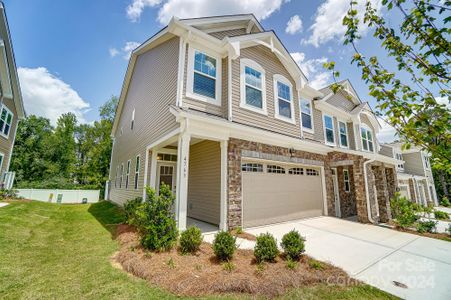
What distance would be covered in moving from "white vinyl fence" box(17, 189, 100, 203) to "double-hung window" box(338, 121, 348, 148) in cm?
2488

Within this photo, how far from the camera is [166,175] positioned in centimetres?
974

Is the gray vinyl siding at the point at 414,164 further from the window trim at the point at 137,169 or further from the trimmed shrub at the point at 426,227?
the window trim at the point at 137,169

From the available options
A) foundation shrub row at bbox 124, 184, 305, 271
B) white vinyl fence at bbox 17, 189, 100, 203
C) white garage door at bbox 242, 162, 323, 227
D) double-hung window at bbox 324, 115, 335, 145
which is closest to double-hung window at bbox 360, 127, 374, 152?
double-hung window at bbox 324, 115, 335, 145

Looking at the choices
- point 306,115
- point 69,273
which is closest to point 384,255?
point 69,273

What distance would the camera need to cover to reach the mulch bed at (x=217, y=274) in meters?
3.30

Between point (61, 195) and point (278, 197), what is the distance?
916 inches

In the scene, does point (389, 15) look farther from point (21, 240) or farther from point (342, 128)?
point (342, 128)

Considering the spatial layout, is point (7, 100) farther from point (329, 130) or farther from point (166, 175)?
point (329, 130)

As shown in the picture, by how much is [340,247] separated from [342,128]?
392 inches

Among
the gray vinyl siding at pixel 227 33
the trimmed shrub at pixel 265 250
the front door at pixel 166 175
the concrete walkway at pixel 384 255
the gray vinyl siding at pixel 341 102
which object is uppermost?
the gray vinyl siding at pixel 227 33

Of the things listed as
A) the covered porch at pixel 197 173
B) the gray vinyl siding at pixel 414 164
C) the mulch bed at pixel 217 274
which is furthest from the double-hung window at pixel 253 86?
the gray vinyl siding at pixel 414 164

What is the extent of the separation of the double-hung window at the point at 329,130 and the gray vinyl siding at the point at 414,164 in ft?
64.2

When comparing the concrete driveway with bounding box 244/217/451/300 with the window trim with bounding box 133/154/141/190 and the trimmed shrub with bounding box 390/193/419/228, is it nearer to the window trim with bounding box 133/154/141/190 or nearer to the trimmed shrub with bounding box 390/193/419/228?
the trimmed shrub with bounding box 390/193/419/228

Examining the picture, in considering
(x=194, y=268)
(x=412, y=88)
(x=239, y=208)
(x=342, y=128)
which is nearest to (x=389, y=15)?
(x=412, y=88)
